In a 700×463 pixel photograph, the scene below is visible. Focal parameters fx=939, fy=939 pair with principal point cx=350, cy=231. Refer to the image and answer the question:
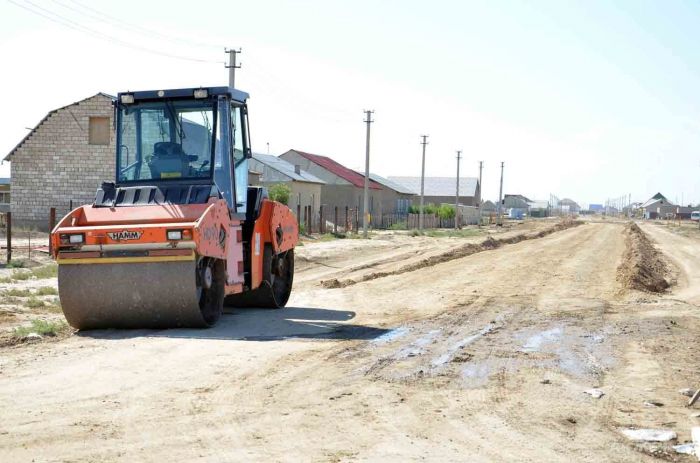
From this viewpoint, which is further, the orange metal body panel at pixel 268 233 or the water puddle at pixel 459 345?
the orange metal body panel at pixel 268 233

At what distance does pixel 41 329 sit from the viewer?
443 inches

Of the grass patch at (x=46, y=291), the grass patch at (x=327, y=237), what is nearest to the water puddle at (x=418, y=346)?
the grass patch at (x=46, y=291)

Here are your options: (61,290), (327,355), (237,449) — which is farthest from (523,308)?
(237,449)

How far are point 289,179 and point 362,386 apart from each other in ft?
153

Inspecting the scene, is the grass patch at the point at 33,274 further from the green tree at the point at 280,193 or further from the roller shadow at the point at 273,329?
the green tree at the point at 280,193

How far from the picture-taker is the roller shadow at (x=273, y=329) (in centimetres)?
1105

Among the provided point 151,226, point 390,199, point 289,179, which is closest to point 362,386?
point 151,226

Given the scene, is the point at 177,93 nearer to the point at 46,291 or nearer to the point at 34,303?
the point at 34,303

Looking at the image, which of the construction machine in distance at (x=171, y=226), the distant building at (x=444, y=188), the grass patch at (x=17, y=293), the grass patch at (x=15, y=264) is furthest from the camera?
the distant building at (x=444, y=188)

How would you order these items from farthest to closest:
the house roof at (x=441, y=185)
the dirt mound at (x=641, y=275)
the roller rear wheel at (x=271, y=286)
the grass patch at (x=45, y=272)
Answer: the house roof at (x=441, y=185) → the grass patch at (x=45, y=272) → the dirt mound at (x=641, y=275) → the roller rear wheel at (x=271, y=286)

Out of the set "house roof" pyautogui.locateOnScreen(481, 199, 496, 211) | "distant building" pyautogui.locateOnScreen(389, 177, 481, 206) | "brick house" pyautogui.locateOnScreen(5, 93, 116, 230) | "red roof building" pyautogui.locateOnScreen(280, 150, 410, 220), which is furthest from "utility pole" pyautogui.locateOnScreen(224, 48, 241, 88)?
"house roof" pyautogui.locateOnScreen(481, 199, 496, 211)

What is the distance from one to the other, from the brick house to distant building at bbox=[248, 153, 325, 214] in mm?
13976

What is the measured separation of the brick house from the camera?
38.7 meters

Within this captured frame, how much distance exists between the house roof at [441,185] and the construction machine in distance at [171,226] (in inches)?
3628
